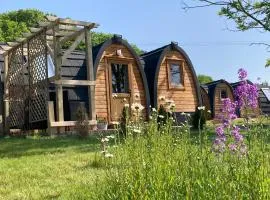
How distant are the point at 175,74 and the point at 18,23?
29.7m

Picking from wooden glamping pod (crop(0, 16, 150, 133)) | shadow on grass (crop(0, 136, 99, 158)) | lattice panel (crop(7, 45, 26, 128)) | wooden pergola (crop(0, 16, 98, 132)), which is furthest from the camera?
lattice panel (crop(7, 45, 26, 128))

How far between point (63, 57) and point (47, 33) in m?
1.40

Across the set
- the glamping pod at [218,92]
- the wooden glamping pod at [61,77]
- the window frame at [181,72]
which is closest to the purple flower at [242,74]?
the wooden glamping pod at [61,77]

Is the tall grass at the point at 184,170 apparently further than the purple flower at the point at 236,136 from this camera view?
No

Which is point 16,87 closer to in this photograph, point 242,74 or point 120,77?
point 120,77

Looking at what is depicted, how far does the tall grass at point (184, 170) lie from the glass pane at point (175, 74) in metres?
18.0

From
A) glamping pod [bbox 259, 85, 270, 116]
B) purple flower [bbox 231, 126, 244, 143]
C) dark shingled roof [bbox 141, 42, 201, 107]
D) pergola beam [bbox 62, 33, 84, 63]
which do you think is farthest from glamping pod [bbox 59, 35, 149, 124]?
glamping pod [bbox 259, 85, 270, 116]

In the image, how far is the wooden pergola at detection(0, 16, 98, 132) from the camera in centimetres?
1384

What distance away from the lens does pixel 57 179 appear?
20.7ft

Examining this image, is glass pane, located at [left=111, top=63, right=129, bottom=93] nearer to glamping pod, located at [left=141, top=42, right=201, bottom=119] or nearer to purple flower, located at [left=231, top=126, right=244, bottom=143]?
glamping pod, located at [left=141, top=42, right=201, bottom=119]

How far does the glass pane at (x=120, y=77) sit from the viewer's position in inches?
774

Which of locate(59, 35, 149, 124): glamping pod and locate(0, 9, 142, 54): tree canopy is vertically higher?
locate(0, 9, 142, 54): tree canopy

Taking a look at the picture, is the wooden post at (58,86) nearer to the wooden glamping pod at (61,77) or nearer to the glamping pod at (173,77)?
the wooden glamping pod at (61,77)

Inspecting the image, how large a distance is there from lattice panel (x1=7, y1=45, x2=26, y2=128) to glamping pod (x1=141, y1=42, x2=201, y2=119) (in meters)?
6.64
